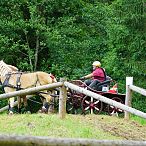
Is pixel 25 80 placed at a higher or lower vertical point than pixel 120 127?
higher

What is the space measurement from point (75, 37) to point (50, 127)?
13144 mm

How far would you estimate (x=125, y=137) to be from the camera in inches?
308

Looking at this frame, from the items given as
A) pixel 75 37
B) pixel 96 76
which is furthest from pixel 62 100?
pixel 75 37

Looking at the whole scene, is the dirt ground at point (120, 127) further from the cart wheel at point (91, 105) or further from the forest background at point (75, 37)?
the forest background at point (75, 37)

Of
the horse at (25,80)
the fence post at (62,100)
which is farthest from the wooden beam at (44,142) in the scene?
the horse at (25,80)

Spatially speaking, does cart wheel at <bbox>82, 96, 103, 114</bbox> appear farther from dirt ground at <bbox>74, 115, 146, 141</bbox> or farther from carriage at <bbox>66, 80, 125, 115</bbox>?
dirt ground at <bbox>74, 115, 146, 141</bbox>

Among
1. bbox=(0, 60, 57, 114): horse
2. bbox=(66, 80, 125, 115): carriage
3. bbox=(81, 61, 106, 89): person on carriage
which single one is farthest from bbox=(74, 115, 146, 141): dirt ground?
bbox=(0, 60, 57, 114): horse

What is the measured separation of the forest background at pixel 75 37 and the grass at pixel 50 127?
1026cm

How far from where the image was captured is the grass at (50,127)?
742cm

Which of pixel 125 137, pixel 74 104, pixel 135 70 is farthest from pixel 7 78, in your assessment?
pixel 135 70

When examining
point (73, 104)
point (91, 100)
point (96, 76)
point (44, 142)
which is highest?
point (44, 142)

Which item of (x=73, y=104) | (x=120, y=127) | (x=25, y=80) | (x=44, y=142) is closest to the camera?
(x=44, y=142)

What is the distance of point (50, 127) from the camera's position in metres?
7.82

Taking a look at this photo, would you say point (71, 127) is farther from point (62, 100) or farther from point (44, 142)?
point (44, 142)
